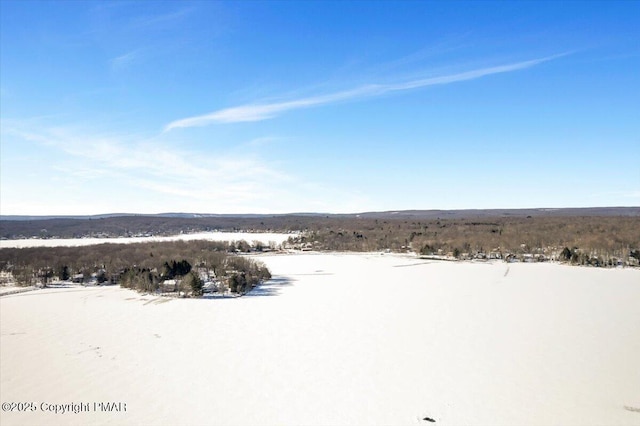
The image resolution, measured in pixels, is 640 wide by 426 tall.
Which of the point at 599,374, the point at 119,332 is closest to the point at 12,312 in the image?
the point at 119,332

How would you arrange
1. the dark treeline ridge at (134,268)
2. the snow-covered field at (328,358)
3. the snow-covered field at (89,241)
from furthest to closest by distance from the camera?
the snow-covered field at (89,241), the dark treeline ridge at (134,268), the snow-covered field at (328,358)

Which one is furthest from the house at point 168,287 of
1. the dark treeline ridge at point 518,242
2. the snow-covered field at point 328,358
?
the dark treeline ridge at point 518,242

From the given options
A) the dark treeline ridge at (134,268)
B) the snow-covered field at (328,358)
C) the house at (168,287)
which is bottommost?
the snow-covered field at (328,358)

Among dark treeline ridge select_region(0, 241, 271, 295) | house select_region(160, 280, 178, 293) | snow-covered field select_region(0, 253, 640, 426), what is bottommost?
snow-covered field select_region(0, 253, 640, 426)

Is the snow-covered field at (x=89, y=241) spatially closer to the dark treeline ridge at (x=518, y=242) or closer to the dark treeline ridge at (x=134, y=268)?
the dark treeline ridge at (x=518, y=242)

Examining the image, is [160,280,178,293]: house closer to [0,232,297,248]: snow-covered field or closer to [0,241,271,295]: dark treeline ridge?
[0,241,271,295]: dark treeline ridge

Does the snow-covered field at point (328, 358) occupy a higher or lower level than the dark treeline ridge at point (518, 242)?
lower

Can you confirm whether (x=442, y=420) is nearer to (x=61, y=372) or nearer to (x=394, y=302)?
(x=61, y=372)

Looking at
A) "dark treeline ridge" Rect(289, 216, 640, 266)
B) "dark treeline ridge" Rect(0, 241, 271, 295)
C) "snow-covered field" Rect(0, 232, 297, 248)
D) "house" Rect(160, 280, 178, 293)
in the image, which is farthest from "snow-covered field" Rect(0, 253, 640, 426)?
"snow-covered field" Rect(0, 232, 297, 248)
